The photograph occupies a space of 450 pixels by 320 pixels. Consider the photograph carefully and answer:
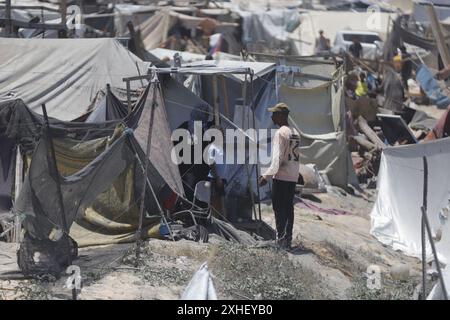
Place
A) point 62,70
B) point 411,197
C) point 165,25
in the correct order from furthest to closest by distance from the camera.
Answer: point 165,25 < point 62,70 < point 411,197

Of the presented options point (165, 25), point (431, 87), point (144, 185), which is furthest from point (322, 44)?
point (144, 185)

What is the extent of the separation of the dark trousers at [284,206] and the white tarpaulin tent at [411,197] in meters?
1.63

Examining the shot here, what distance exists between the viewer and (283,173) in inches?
380

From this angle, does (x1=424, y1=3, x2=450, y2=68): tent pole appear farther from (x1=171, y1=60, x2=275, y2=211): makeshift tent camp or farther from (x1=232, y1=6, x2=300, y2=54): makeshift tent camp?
(x1=232, y1=6, x2=300, y2=54): makeshift tent camp

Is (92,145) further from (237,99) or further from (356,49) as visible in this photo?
(356,49)

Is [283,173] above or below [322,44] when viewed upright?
above

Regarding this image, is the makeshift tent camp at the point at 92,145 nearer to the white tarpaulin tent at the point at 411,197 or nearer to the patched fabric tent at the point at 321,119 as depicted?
the white tarpaulin tent at the point at 411,197

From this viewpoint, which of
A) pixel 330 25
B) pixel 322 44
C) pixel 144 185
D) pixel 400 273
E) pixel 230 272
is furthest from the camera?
pixel 330 25

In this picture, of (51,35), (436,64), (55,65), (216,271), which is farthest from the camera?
(436,64)

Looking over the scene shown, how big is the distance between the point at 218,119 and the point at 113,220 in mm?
1867

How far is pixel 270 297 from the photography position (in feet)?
→ 25.9

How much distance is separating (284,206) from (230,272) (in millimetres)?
1485

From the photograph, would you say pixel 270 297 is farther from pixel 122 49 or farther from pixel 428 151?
pixel 122 49

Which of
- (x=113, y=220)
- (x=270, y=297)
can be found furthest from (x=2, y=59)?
(x=270, y=297)
